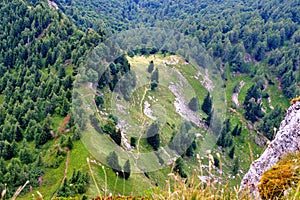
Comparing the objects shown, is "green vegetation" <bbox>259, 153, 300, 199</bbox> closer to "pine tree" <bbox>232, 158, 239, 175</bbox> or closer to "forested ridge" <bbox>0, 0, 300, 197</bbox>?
"forested ridge" <bbox>0, 0, 300, 197</bbox>

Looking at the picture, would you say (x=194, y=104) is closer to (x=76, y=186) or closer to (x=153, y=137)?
(x=153, y=137)

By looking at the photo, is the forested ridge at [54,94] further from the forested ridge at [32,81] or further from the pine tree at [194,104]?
the pine tree at [194,104]

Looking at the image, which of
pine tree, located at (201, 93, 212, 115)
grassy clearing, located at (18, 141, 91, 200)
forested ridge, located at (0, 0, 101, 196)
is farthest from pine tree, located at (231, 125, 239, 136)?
grassy clearing, located at (18, 141, 91, 200)

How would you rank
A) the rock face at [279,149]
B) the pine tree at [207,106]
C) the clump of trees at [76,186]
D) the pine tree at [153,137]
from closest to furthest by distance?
the rock face at [279,149]
the clump of trees at [76,186]
the pine tree at [153,137]
the pine tree at [207,106]

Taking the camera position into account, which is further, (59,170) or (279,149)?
(59,170)

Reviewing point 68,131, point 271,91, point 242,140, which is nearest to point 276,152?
point 68,131

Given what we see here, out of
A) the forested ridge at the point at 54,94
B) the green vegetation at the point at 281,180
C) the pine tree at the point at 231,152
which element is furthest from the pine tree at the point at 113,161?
the pine tree at the point at 231,152

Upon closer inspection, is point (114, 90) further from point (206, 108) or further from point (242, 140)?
point (242, 140)

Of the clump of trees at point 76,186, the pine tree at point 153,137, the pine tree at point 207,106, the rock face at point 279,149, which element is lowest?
the pine tree at point 207,106

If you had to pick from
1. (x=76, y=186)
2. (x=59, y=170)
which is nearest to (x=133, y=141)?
(x=59, y=170)

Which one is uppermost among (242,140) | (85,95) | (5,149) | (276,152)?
(276,152)

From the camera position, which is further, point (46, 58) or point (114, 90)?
point (46, 58)
